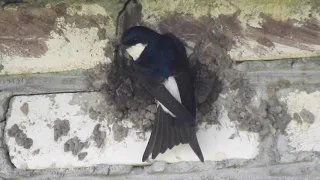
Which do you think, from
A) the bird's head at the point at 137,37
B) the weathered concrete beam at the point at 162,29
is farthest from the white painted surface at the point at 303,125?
the bird's head at the point at 137,37

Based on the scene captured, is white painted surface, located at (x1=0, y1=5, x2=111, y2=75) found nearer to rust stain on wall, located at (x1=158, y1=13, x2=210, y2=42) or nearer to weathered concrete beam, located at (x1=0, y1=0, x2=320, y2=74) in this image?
weathered concrete beam, located at (x1=0, y1=0, x2=320, y2=74)

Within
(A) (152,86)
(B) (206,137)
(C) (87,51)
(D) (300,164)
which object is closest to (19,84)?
(C) (87,51)

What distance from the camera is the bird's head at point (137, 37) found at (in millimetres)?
2096

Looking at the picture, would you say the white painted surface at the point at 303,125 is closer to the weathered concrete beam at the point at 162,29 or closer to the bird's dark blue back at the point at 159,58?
the weathered concrete beam at the point at 162,29

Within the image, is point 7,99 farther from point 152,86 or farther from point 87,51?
point 152,86

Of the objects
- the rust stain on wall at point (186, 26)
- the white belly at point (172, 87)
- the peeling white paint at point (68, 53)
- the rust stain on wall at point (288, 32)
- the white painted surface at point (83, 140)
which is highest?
the rust stain on wall at point (288, 32)

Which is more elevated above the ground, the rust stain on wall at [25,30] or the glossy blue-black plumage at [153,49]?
the glossy blue-black plumage at [153,49]

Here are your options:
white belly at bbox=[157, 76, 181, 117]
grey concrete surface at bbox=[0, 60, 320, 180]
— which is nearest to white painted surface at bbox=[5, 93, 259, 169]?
grey concrete surface at bbox=[0, 60, 320, 180]

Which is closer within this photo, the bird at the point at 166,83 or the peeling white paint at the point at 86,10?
the bird at the point at 166,83

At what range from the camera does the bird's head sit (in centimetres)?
210

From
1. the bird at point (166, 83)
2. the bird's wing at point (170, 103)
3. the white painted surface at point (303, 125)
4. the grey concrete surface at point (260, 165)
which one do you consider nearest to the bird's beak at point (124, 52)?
the bird at point (166, 83)

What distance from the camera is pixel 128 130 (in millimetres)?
2143

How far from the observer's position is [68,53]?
85.8 inches

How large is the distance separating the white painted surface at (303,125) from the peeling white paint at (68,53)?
0.49 meters
